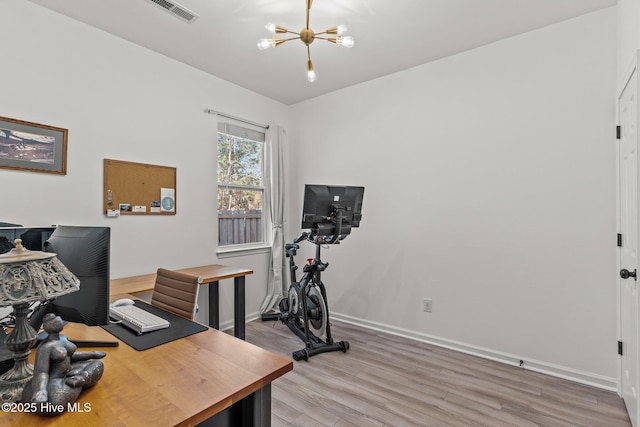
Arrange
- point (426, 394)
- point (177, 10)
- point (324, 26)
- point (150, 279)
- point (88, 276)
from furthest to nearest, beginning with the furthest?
point (150, 279), point (324, 26), point (177, 10), point (426, 394), point (88, 276)

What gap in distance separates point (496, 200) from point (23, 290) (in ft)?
10.5

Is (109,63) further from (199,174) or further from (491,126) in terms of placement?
(491,126)

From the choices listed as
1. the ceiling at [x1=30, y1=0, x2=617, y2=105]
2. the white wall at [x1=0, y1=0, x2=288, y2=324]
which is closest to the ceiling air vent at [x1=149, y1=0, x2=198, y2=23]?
the ceiling at [x1=30, y1=0, x2=617, y2=105]

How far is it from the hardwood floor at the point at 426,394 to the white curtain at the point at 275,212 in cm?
Answer: 115

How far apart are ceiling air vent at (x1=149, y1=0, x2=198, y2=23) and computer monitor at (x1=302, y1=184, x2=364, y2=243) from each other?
1637 mm

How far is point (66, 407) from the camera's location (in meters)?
0.88

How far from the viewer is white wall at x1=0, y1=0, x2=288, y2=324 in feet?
7.63

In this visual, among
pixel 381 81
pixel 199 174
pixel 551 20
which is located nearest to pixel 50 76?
pixel 199 174

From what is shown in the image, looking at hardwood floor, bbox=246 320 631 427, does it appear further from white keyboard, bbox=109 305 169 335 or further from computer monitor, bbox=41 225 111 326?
computer monitor, bbox=41 225 111 326

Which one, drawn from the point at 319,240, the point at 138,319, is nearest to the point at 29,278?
the point at 138,319

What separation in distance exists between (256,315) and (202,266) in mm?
1009

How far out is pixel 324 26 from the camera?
2658mm

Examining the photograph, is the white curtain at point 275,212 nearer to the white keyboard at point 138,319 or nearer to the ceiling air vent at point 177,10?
the ceiling air vent at point 177,10

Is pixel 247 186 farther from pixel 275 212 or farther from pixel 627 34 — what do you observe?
pixel 627 34
